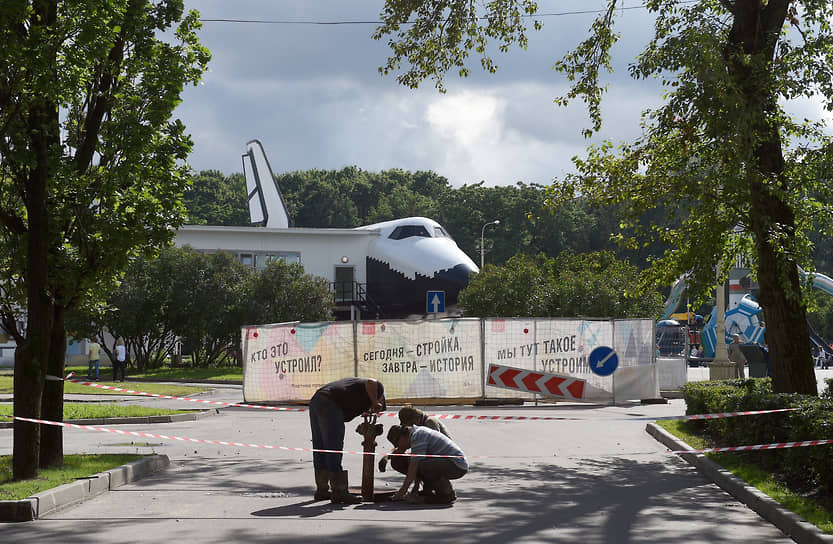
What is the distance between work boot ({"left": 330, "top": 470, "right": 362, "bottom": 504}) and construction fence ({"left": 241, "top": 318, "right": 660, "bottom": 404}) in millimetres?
13905

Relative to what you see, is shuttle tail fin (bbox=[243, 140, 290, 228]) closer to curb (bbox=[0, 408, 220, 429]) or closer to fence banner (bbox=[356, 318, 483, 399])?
fence banner (bbox=[356, 318, 483, 399])

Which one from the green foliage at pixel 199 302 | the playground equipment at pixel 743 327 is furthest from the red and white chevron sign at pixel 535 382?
the playground equipment at pixel 743 327

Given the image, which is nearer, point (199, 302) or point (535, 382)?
point (535, 382)

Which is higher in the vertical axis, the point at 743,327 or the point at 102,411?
the point at 743,327

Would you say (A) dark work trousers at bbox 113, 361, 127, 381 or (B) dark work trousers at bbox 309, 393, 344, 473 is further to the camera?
(A) dark work trousers at bbox 113, 361, 127, 381

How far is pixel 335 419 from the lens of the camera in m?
9.30

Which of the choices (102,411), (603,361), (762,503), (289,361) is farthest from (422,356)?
(762,503)

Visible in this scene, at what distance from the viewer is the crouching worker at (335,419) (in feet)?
30.3

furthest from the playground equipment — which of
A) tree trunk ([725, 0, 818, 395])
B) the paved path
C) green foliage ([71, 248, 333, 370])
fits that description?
the paved path

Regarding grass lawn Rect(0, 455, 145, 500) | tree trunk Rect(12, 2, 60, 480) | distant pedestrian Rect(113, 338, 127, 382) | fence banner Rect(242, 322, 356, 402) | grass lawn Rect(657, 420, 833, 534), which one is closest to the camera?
grass lawn Rect(657, 420, 833, 534)

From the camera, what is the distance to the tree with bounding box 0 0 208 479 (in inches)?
390

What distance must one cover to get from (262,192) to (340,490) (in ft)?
196

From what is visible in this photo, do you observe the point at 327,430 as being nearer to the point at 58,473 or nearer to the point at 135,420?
the point at 58,473

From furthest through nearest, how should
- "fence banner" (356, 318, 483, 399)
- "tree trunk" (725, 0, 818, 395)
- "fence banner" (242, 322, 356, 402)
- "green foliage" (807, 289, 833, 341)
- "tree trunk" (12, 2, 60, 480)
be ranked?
"green foliage" (807, 289, 833, 341) → "fence banner" (356, 318, 483, 399) → "fence banner" (242, 322, 356, 402) → "tree trunk" (725, 0, 818, 395) → "tree trunk" (12, 2, 60, 480)
